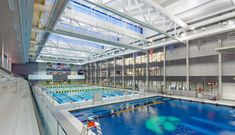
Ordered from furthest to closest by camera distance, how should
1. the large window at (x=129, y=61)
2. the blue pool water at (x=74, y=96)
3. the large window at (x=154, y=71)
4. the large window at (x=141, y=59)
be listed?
the large window at (x=129, y=61), the large window at (x=141, y=59), the large window at (x=154, y=71), the blue pool water at (x=74, y=96)

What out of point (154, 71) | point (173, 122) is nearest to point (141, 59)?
point (154, 71)

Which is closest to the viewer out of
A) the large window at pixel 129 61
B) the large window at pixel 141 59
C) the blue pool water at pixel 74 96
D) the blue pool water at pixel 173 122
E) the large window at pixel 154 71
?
the blue pool water at pixel 173 122

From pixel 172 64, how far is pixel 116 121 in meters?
9.57

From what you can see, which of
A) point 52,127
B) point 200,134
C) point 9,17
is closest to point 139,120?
point 200,134

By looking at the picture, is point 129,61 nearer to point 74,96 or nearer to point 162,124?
point 74,96

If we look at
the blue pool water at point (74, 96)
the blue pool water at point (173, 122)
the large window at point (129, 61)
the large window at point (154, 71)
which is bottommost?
Answer: the blue pool water at point (74, 96)

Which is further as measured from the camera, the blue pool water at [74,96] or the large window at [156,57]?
the large window at [156,57]

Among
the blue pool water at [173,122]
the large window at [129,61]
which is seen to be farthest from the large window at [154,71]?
the blue pool water at [173,122]

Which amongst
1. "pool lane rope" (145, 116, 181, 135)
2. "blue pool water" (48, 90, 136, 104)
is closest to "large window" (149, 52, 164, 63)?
"blue pool water" (48, 90, 136, 104)

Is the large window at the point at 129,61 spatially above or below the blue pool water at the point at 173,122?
above

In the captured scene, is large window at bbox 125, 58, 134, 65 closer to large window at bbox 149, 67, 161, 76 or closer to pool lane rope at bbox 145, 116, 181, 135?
large window at bbox 149, 67, 161, 76

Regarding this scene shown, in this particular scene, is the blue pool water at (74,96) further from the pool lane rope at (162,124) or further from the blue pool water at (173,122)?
the pool lane rope at (162,124)

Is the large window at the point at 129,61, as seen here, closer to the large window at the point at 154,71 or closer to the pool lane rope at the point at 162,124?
the large window at the point at 154,71

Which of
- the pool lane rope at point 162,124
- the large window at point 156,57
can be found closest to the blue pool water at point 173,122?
the pool lane rope at point 162,124
